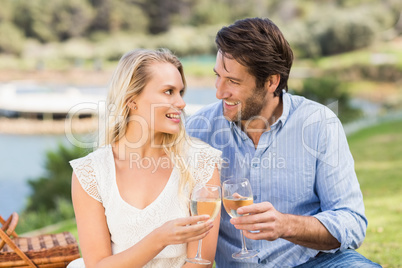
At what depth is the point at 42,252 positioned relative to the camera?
2816 mm

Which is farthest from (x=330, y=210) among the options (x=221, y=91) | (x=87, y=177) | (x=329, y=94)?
(x=329, y=94)

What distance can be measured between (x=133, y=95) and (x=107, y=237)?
72 cm

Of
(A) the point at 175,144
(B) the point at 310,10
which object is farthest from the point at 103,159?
(B) the point at 310,10

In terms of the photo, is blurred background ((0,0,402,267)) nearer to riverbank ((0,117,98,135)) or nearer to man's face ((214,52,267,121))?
riverbank ((0,117,98,135))

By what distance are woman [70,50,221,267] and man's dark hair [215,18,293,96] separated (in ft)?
1.36

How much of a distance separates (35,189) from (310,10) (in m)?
16.9

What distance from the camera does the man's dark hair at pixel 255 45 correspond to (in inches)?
116

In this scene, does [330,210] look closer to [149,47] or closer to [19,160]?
[19,160]

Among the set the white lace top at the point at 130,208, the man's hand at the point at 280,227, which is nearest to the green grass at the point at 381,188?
the man's hand at the point at 280,227

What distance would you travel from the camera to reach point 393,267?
13.2ft

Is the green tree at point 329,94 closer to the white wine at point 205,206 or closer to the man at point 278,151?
the man at point 278,151

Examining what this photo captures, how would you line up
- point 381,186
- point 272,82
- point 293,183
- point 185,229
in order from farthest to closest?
point 381,186
point 272,82
point 293,183
point 185,229

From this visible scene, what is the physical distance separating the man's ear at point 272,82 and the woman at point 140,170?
22.7 inches

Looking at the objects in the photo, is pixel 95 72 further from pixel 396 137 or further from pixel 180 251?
pixel 180 251
